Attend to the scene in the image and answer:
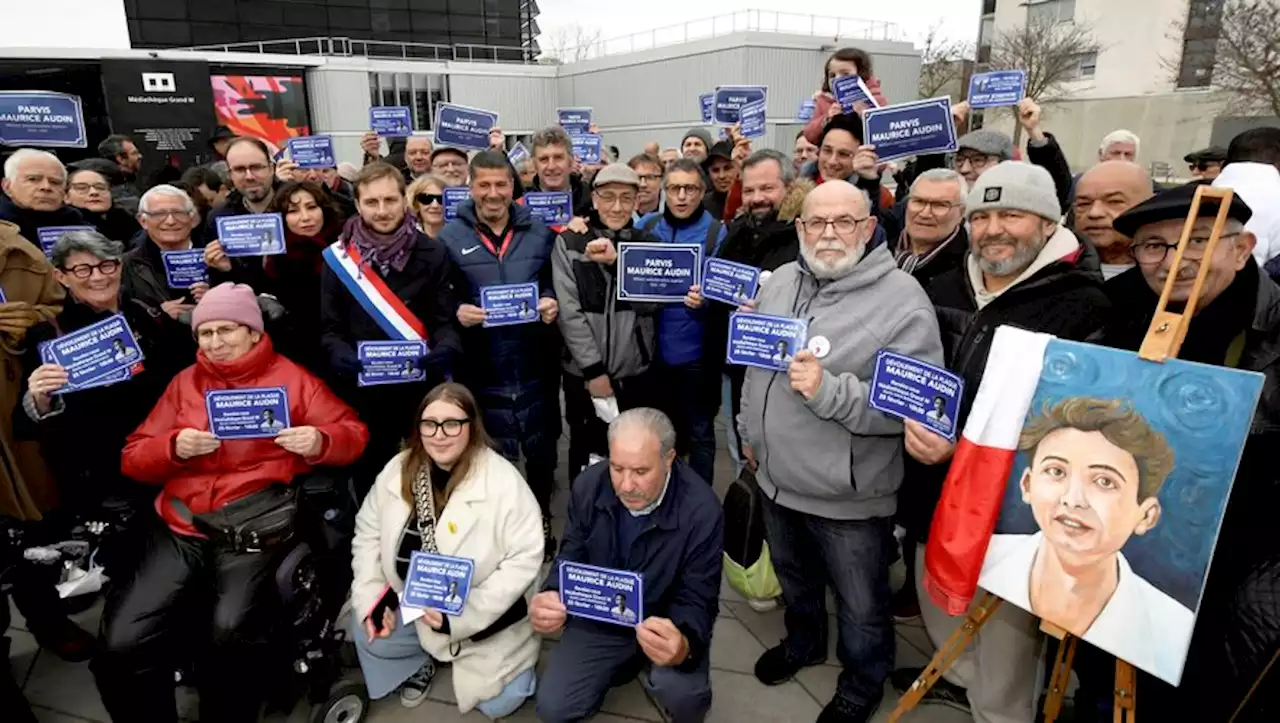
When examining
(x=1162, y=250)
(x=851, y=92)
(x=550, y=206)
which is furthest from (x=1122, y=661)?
(x=550, y=206)

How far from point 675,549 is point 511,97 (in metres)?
30.4

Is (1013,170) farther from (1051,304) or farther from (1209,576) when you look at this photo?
(1209,576)

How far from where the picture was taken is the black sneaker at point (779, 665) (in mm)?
3627

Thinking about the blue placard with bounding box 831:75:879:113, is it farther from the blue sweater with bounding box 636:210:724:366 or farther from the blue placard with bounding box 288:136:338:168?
the blue placard with bounding box 288:136:338:168

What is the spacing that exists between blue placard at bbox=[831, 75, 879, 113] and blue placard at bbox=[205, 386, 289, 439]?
4.22 m

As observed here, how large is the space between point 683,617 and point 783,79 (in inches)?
1029

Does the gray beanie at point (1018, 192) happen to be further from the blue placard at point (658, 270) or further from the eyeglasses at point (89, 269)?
the eyeglasses at point (89, 269)

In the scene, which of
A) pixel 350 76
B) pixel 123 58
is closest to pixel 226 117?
pixel 123 58

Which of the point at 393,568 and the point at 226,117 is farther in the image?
the point at 226,117

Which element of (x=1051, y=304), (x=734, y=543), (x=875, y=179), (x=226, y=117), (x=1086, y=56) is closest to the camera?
(x=1051, y=304)

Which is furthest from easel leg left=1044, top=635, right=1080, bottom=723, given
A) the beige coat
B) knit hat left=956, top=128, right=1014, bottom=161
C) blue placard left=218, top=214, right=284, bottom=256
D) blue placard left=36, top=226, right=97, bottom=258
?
blue placard left=36, top=226, right=97, bottom=258

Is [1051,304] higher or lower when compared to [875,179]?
lower

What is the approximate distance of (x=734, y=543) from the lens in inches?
159

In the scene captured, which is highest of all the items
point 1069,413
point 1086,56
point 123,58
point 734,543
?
point 1086,56
